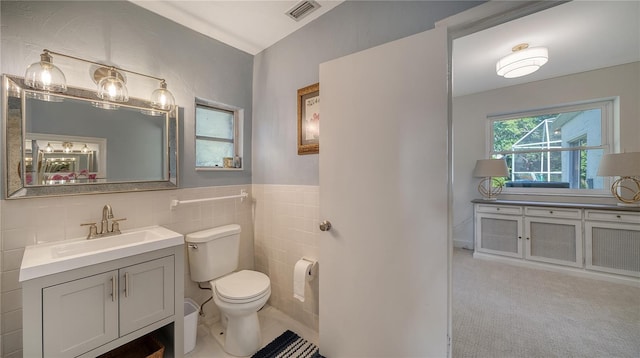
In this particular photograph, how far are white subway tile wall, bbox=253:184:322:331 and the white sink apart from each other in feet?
2.62

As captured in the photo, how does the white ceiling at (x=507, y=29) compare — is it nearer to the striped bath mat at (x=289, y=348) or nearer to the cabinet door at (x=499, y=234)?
the cabinet door at (x=499, y=234)

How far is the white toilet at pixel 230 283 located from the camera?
1.49m

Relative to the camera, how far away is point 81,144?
1.39m

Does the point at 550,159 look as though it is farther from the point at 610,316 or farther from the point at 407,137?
the point at 407,137

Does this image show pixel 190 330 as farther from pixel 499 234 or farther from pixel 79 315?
pixel 499 234

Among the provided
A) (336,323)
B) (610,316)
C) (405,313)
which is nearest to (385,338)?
(405,313)

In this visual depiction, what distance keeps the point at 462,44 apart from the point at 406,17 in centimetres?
138

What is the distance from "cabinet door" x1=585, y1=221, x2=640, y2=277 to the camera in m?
2.39

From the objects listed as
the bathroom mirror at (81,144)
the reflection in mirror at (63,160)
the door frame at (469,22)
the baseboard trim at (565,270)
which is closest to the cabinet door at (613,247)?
the baseboard trim at (565,270)

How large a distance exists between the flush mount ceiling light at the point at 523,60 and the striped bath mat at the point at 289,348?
127 inches

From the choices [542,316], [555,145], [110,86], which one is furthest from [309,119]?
[555,145]

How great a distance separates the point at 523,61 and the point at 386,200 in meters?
2.33

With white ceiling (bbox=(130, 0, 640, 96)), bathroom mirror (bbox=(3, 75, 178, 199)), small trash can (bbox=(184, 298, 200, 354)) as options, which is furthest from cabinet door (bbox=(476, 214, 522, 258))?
bathroom mirror (bbox=(3, 75, 178, 199))

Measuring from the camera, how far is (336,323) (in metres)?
1.46
